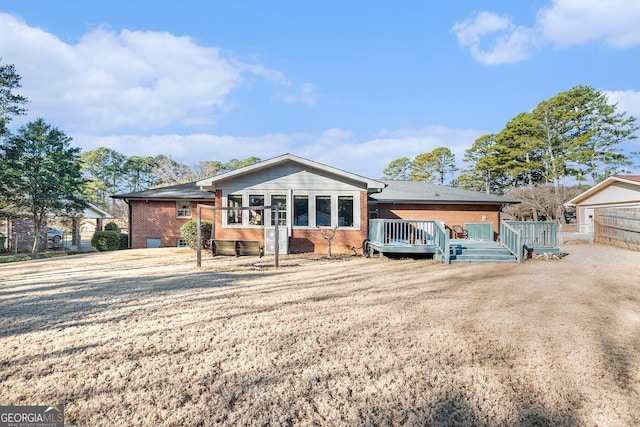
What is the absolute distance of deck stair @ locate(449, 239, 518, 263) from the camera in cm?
1029

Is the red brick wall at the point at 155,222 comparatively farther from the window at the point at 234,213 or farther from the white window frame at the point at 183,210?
the window at the point at 234,213

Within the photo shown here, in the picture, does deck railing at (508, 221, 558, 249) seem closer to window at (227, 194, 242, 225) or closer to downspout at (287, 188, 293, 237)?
downspout at (287, 188, 293, 237)

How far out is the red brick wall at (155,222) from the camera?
55.3ft

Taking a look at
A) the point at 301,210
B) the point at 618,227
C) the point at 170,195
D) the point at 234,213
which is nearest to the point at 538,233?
the point at 618,227

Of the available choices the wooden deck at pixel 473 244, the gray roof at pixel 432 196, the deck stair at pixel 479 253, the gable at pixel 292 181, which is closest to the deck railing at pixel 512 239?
the wooden deck at pixel 473 244

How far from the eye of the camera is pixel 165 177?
38.3 meters

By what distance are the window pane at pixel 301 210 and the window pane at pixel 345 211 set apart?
1315 mm

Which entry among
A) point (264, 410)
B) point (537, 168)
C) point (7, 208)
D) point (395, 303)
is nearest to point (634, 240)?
point (395, 303)

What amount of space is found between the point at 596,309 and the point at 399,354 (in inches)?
153

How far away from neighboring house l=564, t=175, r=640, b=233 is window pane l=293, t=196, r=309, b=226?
627 inches

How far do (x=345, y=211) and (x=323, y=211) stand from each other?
880 mm

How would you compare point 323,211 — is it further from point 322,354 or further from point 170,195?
point 322,354

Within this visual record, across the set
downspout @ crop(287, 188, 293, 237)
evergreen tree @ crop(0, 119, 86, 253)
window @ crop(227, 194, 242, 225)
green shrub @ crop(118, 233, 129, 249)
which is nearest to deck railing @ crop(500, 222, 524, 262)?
downspout @ crop(287, 188, 293, 237)

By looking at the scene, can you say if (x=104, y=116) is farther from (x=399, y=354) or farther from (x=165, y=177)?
(x=399, y=354)
